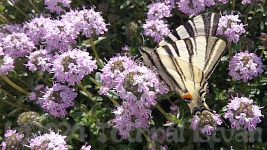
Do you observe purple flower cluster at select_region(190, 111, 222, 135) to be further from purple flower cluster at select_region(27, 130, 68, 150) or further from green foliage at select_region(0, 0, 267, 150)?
purple flower cluster at select_region(27, 130, 68, 150)

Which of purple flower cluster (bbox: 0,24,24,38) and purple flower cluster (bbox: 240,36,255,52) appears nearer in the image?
purple flower cluster (bbox: 240,36,255,52)

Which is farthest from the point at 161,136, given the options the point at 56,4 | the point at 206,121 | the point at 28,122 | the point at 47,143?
the point at 56,4

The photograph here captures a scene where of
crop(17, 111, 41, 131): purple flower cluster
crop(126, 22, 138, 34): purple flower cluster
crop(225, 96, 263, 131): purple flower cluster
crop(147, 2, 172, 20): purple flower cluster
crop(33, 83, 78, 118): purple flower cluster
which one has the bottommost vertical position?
crop(225, 96, 263, 131): purple flower cluster

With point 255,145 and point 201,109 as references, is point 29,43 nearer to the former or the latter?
point 201,109

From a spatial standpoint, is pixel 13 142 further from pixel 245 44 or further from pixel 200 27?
pixel 245 44

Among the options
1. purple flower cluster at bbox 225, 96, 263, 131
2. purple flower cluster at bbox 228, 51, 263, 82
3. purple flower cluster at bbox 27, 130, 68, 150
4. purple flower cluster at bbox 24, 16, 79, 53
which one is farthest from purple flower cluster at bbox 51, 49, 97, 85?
purple flower cluster at bbox 228, 51, 263, 82

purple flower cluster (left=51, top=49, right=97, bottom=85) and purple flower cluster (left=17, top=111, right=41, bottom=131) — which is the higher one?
purple flower cluster (left=51, top=49, right=97, bottom=85)

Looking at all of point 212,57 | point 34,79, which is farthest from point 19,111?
point 212,57
